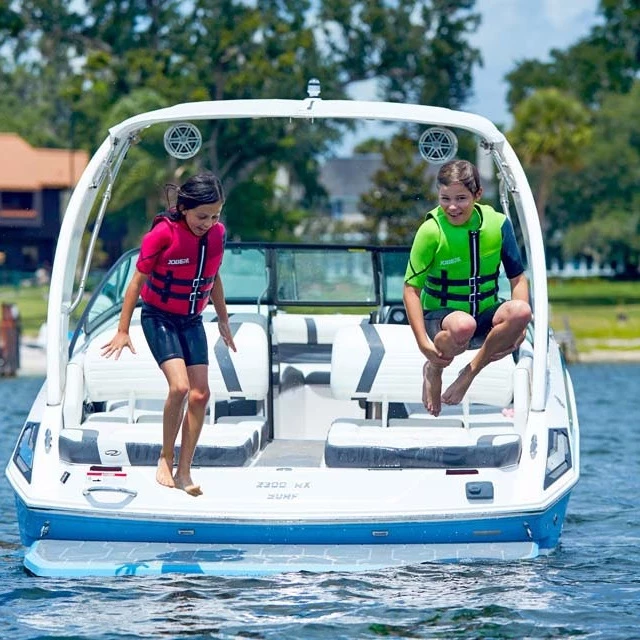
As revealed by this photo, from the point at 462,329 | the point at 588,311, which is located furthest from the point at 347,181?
the point at 462,329

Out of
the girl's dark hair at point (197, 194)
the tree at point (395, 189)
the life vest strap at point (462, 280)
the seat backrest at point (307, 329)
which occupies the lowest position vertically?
the seat backrest at point (307, 329)

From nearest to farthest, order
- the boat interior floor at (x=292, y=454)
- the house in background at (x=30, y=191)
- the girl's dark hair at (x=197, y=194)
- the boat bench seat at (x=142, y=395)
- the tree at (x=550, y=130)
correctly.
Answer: the girl's dark hair at (x=197, y=194) → the boat bench seat at (x=142, y=395) → the boat interior floor at (x=292, y=454) → the tree at (x=550, y=130) → the house in background at (x=30, y=191)

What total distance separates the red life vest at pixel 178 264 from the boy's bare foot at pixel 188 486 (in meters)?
0.82

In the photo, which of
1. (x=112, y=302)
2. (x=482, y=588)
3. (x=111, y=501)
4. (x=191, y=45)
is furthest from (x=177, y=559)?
(x=191, y=45)

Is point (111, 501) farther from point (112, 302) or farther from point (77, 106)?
point (77, 106)

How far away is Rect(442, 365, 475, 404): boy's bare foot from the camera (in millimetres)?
7938

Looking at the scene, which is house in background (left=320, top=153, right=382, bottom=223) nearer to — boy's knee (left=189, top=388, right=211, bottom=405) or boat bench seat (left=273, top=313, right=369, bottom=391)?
boat bench seat (left=273, top=313, right=369, bottom=391)

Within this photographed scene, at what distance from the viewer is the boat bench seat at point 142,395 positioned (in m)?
7.60

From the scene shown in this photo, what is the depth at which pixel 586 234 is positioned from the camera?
67.9m

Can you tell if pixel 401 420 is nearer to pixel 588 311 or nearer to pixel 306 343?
pixel 306 343

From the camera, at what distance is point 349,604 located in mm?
6820

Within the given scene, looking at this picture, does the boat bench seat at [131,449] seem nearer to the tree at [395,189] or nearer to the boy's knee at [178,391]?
the boy's knee at [178,391]

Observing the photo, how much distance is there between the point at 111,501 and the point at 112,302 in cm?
262

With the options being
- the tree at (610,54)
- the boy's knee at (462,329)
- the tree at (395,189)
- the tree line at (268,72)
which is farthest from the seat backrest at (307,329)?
the tree at (395,189)
